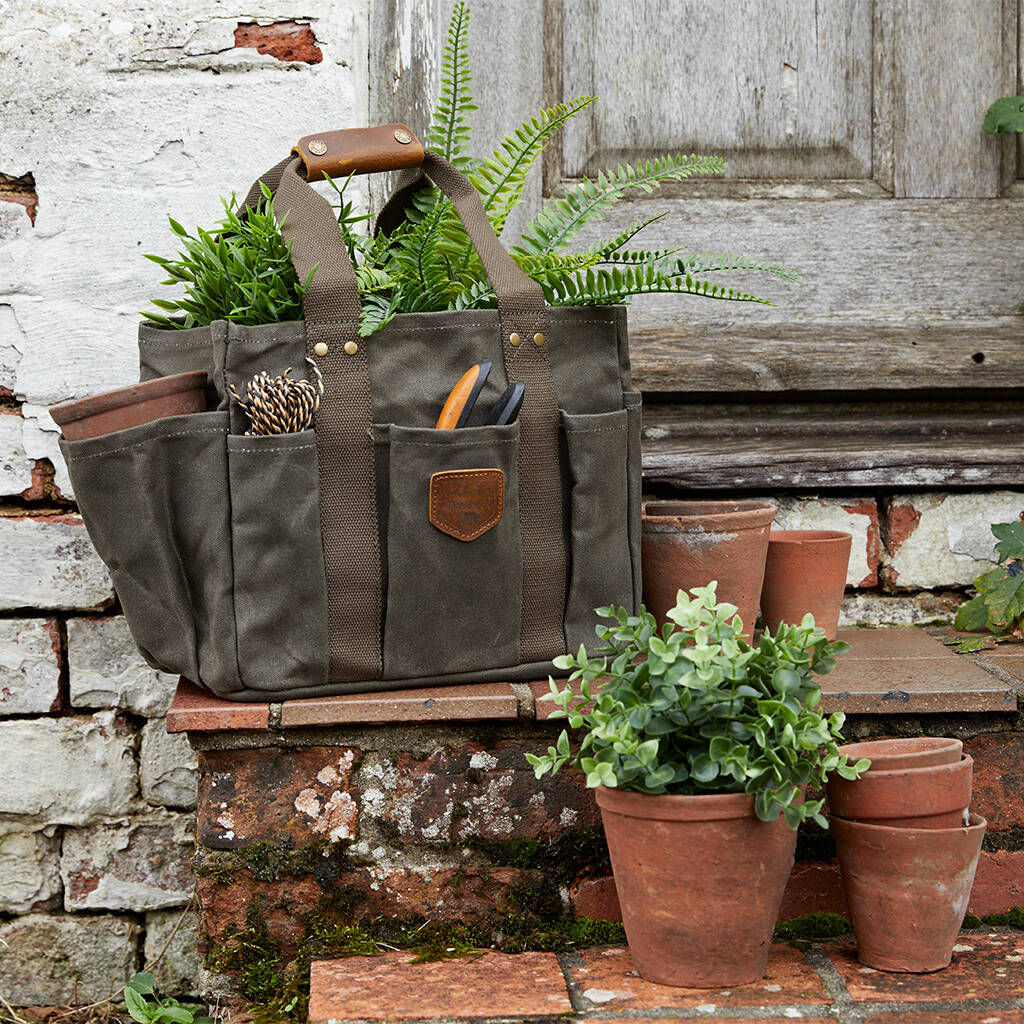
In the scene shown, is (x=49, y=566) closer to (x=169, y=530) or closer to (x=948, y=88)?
(x=169, y=530)

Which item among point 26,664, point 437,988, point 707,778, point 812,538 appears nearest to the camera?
point 707,778

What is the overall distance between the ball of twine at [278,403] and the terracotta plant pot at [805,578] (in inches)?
31.4

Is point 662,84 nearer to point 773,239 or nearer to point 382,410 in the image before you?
point 773,239

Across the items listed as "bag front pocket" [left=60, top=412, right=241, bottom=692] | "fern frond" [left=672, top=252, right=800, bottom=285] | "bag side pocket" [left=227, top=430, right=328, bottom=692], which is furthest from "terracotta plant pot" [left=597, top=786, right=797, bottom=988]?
"fern frond" [left=672, top=252, right=800, bottom=285]

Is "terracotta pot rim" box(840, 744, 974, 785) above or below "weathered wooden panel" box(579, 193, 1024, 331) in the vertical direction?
below

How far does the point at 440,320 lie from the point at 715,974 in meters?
0.92

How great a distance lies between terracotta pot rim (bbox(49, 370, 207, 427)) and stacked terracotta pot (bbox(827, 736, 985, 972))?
3.37 ft

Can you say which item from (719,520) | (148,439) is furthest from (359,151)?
(719,520)

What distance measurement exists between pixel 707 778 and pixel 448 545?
0.49m

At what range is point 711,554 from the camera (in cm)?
156

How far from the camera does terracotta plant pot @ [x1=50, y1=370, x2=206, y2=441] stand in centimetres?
139

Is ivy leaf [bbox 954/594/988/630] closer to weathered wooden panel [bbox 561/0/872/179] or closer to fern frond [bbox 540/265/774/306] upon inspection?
fern frond [bbox 540/265/774/306]

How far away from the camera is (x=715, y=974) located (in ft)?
3.96

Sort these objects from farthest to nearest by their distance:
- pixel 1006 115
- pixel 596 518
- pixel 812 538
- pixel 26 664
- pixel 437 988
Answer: pixel 1006 115
pixel 26 664
pixel 812 538
pixel 596 518
pixel 437 988
